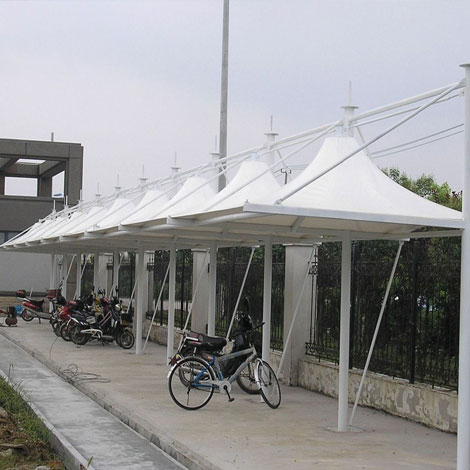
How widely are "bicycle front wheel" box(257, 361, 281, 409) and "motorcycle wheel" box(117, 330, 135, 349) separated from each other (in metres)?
8.44

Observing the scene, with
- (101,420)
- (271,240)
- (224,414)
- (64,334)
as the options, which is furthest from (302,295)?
(64,334)

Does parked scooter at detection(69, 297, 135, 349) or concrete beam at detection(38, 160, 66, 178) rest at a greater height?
concrete beam at detection(38, 160, 66, 178)

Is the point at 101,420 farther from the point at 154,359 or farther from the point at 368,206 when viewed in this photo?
the point at 154,359

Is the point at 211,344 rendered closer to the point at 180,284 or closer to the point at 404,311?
the point at 404,311

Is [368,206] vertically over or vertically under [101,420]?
over

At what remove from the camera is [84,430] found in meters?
10.0

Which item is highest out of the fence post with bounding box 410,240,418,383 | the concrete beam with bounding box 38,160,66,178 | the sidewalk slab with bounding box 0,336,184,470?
the concrete beam with bounding box 38,160,66,178

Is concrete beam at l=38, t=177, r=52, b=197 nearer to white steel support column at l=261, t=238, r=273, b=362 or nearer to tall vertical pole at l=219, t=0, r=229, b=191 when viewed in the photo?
tall vertical pole at l=219, t=0, r=229, b=191

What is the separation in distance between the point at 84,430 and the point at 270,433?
204 cm

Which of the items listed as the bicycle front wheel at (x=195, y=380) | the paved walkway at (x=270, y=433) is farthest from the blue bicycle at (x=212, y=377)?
the paved walkway at (x=270, y=433)

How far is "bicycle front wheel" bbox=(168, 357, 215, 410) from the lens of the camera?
1126cm

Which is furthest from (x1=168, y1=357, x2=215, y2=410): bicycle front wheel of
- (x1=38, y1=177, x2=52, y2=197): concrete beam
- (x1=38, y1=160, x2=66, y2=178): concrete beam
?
(x1=38, y1=177, x2=52, y2=197): concrete beam

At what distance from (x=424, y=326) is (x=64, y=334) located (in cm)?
1162

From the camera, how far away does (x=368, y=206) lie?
28.6ft
